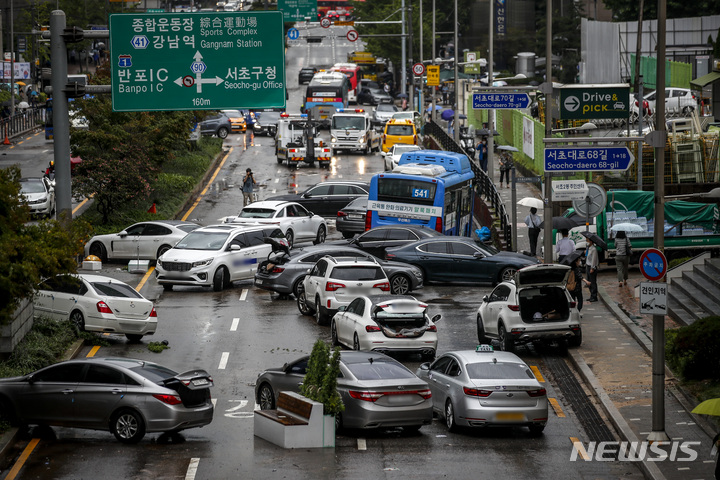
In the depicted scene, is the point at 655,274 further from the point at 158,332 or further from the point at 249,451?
the point at 158,332

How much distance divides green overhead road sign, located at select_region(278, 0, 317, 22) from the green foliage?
1933 inches

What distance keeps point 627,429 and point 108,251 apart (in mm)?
21968

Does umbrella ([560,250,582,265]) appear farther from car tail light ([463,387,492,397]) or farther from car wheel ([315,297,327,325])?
car tail light ([463,387,492,397])

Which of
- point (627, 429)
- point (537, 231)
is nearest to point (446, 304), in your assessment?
point (537, 231)

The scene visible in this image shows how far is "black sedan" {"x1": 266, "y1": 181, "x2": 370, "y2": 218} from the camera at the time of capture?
1743 inches

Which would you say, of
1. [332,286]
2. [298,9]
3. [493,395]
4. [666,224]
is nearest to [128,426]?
[493,395]

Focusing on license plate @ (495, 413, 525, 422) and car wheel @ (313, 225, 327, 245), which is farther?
car wheel @ (313, 225, 327, 245)

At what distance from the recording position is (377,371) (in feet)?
59.9

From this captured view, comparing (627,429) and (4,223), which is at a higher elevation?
(4,223)

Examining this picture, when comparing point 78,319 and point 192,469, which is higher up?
point 78,319

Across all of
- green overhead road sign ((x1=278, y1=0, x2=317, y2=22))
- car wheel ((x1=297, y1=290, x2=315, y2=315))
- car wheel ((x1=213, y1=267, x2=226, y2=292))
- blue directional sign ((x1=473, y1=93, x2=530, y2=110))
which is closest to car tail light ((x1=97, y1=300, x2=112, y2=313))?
car wheel ((x1=297, y1=290, x2=315, y2=315))

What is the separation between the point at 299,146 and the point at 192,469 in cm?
4349

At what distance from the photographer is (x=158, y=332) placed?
2677 centimetres

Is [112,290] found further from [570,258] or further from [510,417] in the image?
[570,258]
